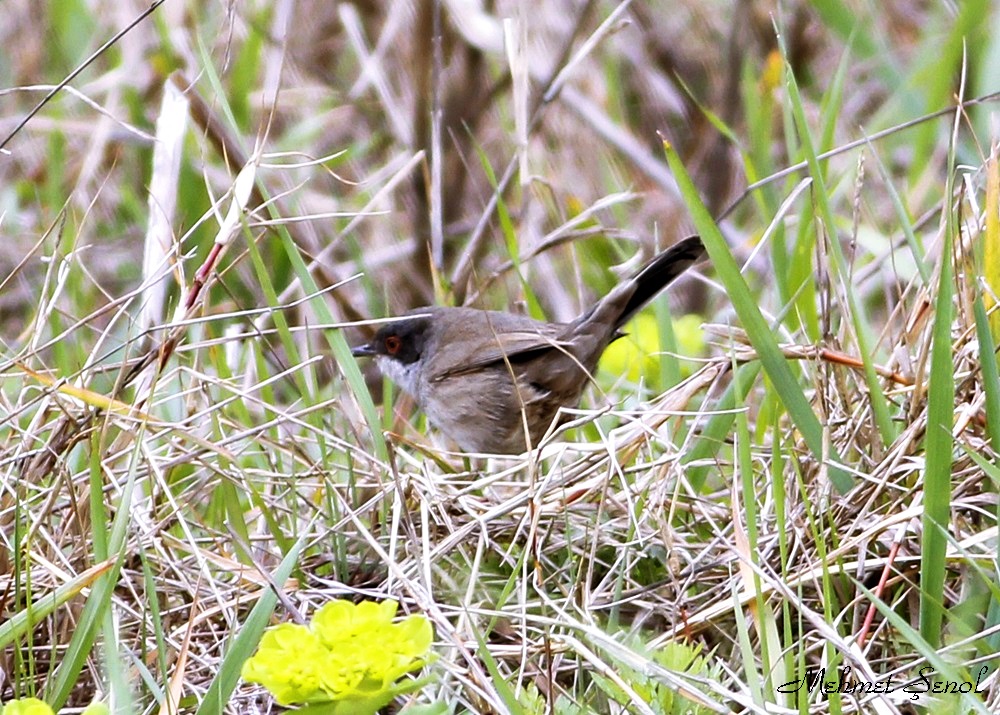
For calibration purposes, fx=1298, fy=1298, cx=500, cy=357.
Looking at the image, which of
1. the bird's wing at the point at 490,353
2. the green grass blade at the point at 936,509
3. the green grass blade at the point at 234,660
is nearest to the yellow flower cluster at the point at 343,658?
Result: the green grass blade at the point at 234,660

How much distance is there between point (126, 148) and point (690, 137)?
3.26 m

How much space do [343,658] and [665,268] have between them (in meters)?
1.88

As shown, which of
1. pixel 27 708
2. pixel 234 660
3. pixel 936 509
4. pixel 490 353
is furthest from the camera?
pixel 490 353

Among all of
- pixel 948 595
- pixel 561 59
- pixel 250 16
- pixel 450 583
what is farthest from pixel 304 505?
pixel 250 16

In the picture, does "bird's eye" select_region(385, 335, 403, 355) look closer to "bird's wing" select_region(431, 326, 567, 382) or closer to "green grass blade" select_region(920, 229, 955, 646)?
"bird's wing" select_region(431, 326, 567, 382)

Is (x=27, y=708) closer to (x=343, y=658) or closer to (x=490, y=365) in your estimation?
(x=343, y=658)

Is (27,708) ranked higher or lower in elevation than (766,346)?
lower

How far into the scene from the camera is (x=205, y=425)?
3.15m

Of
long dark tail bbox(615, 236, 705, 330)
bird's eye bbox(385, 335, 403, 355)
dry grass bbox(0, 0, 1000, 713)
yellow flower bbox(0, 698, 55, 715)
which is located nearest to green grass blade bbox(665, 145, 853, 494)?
dry grass bbox(0, 0, 1000, 713)

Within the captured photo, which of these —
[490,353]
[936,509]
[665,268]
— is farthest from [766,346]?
[490,353]

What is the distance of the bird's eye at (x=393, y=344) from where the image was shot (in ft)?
16.4

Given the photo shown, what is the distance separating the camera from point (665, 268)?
11.8 ft

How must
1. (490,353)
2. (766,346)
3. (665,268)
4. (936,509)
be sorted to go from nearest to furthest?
(936,509) → (766,346) → (665,268) → (490,353)

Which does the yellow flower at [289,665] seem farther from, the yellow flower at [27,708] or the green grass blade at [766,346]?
the green grass blade at [766,346]
